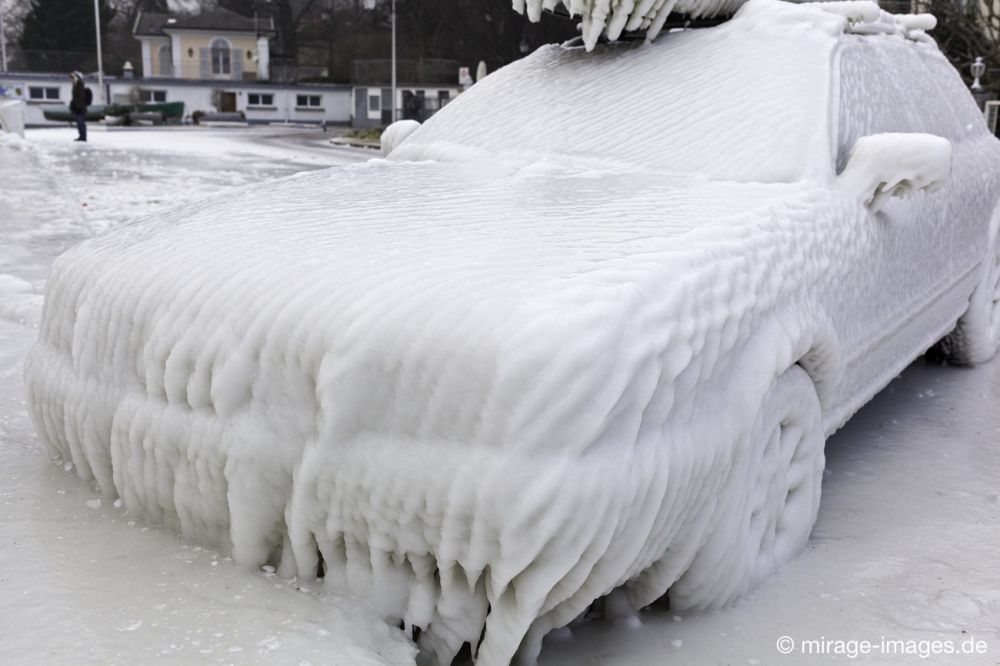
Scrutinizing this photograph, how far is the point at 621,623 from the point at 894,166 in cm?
132

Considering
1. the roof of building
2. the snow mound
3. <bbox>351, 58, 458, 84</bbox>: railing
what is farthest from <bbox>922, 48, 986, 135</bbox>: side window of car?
the roof of building

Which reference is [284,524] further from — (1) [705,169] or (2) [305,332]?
(1) [705,169]

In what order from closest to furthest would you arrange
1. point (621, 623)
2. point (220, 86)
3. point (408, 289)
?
point (408, 289) → point (621, 623) → point (220, 86)

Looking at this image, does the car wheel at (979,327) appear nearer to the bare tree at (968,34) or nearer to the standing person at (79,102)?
the standing person at (79,102)

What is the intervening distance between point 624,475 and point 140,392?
0.99m

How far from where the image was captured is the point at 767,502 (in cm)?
197

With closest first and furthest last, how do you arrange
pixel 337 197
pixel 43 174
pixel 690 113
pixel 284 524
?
pixel 284 524
pixel 337 197
pixel 690 113
pixel 43 174

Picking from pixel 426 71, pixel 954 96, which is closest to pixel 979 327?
pixel 954 96

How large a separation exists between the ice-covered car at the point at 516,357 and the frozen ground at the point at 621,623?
0.07 metres

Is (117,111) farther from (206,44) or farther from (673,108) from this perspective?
(673,108)

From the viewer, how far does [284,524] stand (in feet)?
5.57

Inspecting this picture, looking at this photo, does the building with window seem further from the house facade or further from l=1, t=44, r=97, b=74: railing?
l=1, t=44, r=97, b=74: railing

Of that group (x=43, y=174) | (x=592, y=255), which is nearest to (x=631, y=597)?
(x=592, y=255)

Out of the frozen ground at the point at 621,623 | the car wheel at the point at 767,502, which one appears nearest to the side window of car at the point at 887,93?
the car wheel at the point at 767,502
